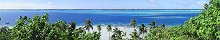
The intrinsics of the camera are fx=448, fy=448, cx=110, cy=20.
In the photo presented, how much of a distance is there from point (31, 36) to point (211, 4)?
8.85m

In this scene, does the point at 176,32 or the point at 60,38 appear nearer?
the point at 60,38

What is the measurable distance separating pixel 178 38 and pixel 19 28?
12.8 meters

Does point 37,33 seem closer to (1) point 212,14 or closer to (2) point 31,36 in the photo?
(2) point 31,36

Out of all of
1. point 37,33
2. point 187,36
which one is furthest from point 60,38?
point 187,36

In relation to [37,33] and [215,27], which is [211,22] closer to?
[215,27]

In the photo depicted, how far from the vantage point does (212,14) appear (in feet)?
66.3

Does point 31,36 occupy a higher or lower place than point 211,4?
lower

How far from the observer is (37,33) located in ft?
72.4

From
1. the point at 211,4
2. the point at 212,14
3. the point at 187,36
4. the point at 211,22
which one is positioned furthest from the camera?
the point at 187,36

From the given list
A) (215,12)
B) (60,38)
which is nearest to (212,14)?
(215,12)

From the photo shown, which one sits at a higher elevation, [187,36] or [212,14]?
[212,14]

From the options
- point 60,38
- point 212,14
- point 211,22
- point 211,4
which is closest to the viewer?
point 211,22

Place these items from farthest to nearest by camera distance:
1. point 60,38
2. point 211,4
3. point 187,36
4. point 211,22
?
point 187,36 < point 60,38 < point 211,4 < point 211,22

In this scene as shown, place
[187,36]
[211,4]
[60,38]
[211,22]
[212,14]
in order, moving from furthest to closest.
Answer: [187,36]
[60,38]
[211,4]
[212,14]
[211,22]
